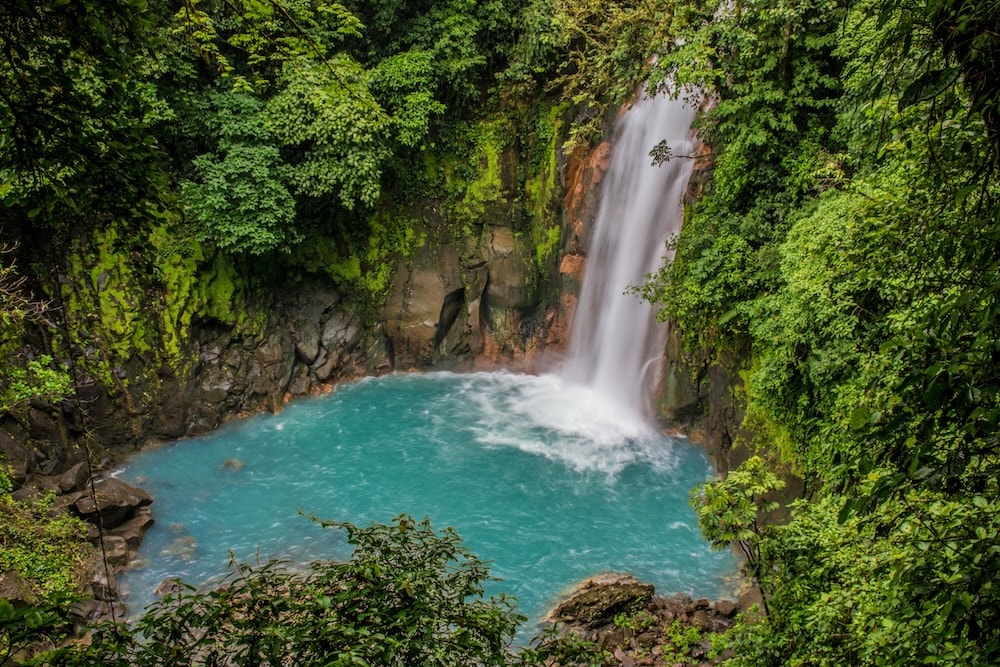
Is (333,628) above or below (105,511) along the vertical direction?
above

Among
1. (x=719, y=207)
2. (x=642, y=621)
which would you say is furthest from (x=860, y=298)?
(x=642, y=621)

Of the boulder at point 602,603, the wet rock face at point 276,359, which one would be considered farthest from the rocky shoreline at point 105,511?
the boulder at point 602,603

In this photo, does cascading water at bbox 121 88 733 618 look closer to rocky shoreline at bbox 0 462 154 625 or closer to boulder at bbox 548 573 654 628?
rocky shoreline at bbox 0 462 154 625

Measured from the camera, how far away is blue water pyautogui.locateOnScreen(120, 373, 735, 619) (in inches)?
361

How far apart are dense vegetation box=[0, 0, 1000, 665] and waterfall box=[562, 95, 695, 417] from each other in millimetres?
1185

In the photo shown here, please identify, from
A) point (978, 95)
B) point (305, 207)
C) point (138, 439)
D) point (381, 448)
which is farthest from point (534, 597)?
point (305, 207)

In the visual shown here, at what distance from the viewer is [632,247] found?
42.7 feet

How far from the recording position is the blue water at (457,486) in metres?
9.16

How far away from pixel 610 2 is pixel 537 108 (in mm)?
3203

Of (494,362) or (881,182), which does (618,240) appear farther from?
(881,182)

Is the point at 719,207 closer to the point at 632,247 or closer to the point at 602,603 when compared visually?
the point at 632,247

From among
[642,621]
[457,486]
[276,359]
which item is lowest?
A: [642,621]

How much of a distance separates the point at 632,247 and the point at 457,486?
246 inches

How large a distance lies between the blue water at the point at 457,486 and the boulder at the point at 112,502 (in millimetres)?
467
